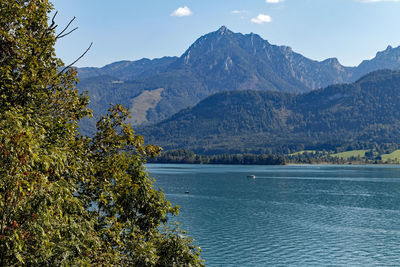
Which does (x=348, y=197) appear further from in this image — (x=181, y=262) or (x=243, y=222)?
(x=181, y=262)

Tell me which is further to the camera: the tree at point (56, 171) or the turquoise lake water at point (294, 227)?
the turquoise lake water at point (294, 227)

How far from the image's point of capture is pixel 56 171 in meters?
17.8

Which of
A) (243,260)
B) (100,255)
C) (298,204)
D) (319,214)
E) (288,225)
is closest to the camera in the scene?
(100,255)

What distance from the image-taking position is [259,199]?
543 ft

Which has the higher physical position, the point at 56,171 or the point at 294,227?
the point at 56,171

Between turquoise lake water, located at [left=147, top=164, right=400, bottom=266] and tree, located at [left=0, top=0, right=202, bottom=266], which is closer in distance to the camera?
tree, located at [left=0, top=0, right=202, bottom=266]

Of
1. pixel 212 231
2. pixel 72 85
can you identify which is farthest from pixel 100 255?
pixel 212 231

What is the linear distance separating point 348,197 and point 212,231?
87.0 metres

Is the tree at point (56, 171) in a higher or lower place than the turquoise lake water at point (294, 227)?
higher

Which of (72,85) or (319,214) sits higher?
(72,85)

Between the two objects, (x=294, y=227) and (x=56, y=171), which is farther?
(x=294, y=227)

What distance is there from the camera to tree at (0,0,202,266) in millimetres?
16266

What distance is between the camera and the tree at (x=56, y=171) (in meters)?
16.3

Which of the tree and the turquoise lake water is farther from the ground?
the tree
